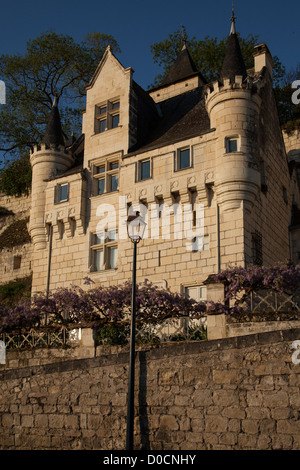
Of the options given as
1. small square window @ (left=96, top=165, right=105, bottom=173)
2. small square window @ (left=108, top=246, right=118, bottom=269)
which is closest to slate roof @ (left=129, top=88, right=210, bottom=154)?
small square window @ (left=96, top=165, right=105, bottom=173)

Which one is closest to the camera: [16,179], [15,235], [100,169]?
[100,169]

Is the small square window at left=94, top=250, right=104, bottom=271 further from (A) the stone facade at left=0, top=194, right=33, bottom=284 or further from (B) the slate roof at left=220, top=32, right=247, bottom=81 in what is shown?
(A) the stone facade at left=0, top=194, right=33, bottom=284

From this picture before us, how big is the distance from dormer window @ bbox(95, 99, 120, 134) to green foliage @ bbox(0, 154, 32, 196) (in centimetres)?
1148

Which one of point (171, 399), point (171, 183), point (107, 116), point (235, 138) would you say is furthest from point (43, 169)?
point (171, 399)

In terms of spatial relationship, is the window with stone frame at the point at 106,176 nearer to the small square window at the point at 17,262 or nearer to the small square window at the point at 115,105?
the small square window at the point at 115,105

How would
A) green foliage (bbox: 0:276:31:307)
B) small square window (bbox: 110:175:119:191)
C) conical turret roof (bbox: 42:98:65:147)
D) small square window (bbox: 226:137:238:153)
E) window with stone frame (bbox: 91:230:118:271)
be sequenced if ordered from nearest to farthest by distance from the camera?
1. small square window (bbox: 226:137:238:153)
2. window with stone frame (bbox: 91:230:118:271)
3. small square window (bbox: 110:175:119:191)
4. conical turret roof (bbox: 42:98:65:147)
5. green foliage (bbox: 0:276:31:307)

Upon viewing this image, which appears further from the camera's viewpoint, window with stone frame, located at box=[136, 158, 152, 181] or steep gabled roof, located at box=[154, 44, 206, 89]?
steep gabled roof, located at box=[154, 44, 206, 89]

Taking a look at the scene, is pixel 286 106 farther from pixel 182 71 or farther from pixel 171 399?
pixel 171 399

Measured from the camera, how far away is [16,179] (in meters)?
35.0

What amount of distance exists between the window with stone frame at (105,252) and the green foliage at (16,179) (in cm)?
1365

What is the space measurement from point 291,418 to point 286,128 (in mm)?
21111

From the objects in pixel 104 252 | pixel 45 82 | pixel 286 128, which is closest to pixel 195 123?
pixel 104 252

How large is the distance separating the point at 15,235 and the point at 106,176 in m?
11.4

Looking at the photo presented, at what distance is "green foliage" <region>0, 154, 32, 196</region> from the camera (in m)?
34.4
